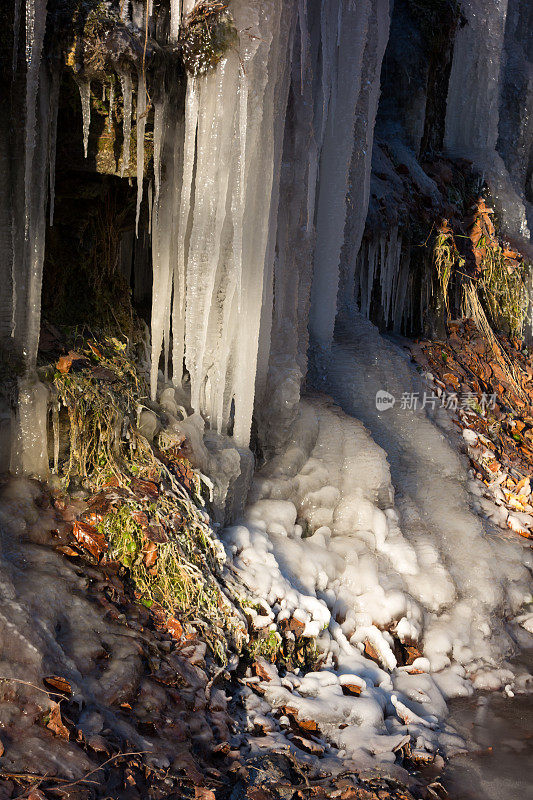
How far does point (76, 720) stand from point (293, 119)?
401 cm

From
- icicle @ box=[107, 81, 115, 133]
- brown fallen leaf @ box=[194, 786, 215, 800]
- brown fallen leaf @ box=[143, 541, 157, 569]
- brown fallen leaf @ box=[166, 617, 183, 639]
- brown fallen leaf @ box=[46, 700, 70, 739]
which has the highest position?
icicle @ box=[107, 81, 115, 133]

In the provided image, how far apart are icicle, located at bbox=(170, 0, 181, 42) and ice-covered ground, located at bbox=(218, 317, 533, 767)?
2.47m

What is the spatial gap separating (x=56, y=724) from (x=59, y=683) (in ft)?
0.64

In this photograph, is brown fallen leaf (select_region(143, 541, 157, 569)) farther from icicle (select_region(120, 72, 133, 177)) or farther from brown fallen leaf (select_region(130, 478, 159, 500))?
icicle (select_region(120, 72, 133, 177))

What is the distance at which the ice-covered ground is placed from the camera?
3529 millimetres

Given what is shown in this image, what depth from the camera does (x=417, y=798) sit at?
3.00 metres

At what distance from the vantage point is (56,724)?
256cm

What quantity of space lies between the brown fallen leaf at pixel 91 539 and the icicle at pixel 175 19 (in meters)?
2.53

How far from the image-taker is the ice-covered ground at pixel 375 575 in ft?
11.6

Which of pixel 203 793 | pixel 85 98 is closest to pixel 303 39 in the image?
pixel 85 98

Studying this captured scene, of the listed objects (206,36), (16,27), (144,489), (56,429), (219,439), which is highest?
(206,36)

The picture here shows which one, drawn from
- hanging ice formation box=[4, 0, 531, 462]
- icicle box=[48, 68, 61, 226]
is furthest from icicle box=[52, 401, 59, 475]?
icicle box=[48, 68, 61, 226]

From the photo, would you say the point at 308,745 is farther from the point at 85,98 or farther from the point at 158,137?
the point at 85,98

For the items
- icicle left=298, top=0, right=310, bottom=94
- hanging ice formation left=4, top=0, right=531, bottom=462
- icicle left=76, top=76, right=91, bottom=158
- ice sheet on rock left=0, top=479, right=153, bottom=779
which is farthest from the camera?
icicle left=298, top=0, right=310, bottom=94
